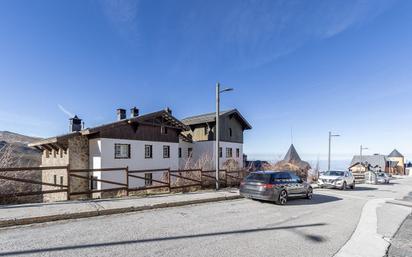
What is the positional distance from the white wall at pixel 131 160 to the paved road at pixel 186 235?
1429cm

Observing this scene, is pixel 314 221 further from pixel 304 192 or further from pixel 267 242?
pixel 304 192

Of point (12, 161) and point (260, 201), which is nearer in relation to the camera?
point (260, 201)

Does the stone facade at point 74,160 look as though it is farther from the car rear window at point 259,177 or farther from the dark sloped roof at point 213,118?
the car rear window at point 259,177

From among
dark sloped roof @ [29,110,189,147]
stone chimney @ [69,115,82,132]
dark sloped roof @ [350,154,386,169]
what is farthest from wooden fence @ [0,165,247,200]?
dark sloped roof @ [350,154,386,169]

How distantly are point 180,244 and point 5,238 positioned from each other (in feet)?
13.3

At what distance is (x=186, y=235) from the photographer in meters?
6.52

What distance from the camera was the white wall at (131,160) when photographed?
2194cm

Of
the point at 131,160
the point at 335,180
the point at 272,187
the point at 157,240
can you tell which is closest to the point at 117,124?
the point at 131,160

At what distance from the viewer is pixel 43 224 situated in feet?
24.0

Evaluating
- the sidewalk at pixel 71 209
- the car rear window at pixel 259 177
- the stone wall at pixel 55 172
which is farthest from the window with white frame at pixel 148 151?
the car rear window at pixel 259 177

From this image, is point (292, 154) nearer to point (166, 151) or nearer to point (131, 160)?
point (166, 151)

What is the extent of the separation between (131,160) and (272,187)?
1580cm

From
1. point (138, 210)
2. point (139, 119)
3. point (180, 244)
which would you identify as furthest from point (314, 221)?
point (139, 119)

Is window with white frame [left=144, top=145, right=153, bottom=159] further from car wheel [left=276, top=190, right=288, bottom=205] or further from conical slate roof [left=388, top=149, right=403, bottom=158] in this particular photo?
conical slate roof [left=388, top=149, right=403, bottom=158]
